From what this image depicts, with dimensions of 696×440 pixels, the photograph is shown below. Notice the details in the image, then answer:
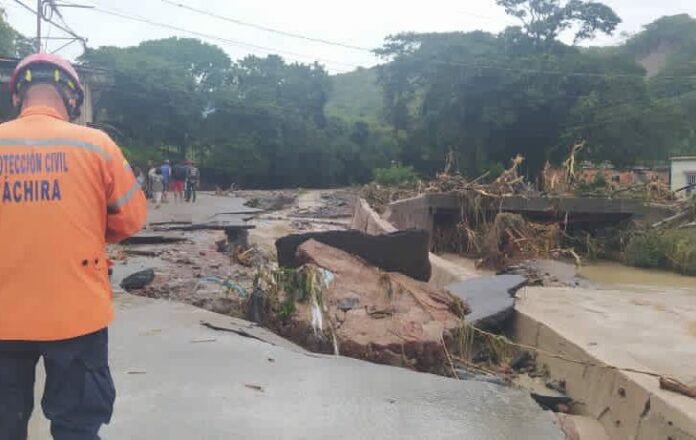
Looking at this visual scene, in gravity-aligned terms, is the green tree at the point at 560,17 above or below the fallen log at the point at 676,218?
above

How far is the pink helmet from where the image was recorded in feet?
7.47

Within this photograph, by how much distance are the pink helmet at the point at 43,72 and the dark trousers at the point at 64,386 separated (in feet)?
2.64

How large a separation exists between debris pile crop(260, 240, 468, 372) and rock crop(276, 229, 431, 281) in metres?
0.17

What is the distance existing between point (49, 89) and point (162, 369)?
2003 millimetres

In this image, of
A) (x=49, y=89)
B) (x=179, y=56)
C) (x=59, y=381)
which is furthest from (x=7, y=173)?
(x=179, y=56)

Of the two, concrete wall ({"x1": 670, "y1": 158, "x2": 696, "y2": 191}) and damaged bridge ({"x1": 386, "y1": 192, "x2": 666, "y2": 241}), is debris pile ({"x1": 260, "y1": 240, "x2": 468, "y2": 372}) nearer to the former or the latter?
damaged bridge ({"x1": 386, "y1": 192, "x2": 666, "y2": 241})

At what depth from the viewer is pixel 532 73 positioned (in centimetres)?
3984

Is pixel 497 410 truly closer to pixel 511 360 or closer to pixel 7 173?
pixel 511 360

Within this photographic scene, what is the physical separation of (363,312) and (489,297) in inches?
80.5

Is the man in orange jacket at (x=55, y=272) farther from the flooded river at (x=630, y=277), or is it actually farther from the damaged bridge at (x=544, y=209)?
the damaged bridge at (x=544, y=209)

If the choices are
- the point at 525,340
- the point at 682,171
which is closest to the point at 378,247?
the point at 525,340

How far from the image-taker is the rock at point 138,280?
266 inches

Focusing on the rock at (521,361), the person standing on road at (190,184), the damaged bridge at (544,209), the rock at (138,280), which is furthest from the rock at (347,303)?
the person standing on road at (190,184)

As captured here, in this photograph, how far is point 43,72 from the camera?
228 centimetres
